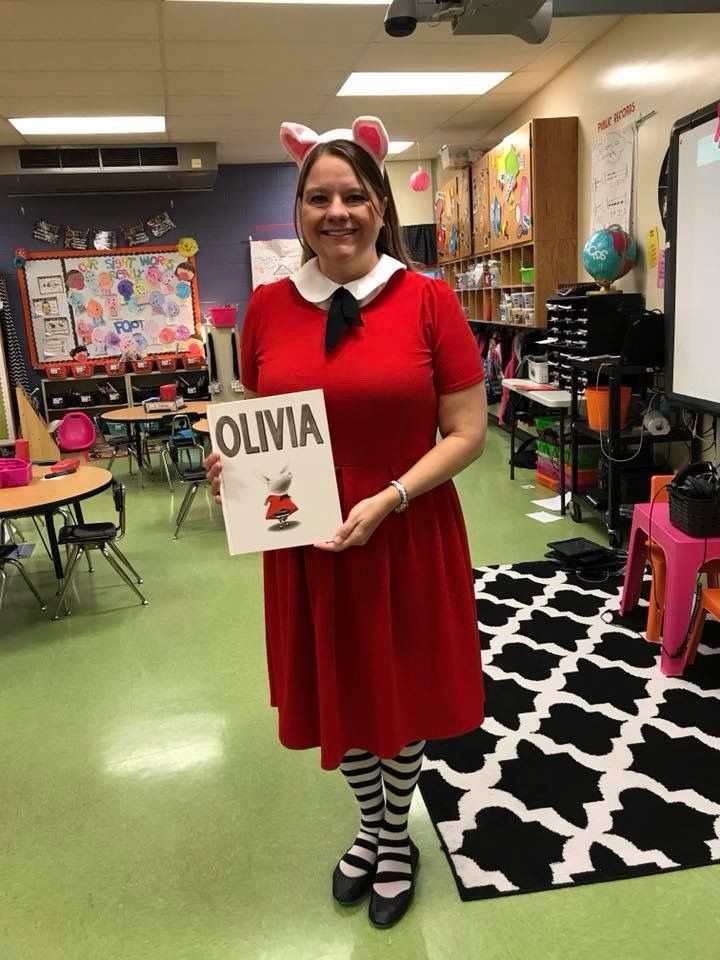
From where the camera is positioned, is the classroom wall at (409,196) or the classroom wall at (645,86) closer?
the classroom wall at (645,86)

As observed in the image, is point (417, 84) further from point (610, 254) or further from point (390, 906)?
point (390, 906)

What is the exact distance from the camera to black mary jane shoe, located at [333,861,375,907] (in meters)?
1.82

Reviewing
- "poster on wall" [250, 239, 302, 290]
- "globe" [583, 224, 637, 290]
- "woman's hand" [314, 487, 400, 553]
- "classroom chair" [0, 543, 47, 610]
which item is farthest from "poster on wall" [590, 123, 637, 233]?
"poster on wall" [250, 239, 302, 290]

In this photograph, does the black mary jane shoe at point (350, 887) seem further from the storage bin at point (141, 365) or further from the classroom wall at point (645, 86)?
the storage bin at point (141, 365)

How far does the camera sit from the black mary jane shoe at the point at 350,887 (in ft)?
5.97

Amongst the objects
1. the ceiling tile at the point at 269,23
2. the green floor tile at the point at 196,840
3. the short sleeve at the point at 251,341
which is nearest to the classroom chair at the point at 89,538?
the green floor tile at the point at 196,840

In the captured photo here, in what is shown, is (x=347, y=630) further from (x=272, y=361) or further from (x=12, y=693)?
(x=12, y=693)

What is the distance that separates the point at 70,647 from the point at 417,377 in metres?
2.65

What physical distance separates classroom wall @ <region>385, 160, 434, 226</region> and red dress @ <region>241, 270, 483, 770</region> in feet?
26.8

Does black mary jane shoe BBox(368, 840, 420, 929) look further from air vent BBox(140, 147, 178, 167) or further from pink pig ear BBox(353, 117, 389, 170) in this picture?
air vent BBox(140, 147, 178, 167)

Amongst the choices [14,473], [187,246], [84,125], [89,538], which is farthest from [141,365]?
[89,538]

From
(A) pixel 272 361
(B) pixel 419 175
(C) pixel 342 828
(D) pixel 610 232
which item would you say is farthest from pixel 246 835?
(B) pixel 419 175

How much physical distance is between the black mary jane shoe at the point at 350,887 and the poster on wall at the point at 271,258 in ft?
25.7

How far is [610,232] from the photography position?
4543 mm
